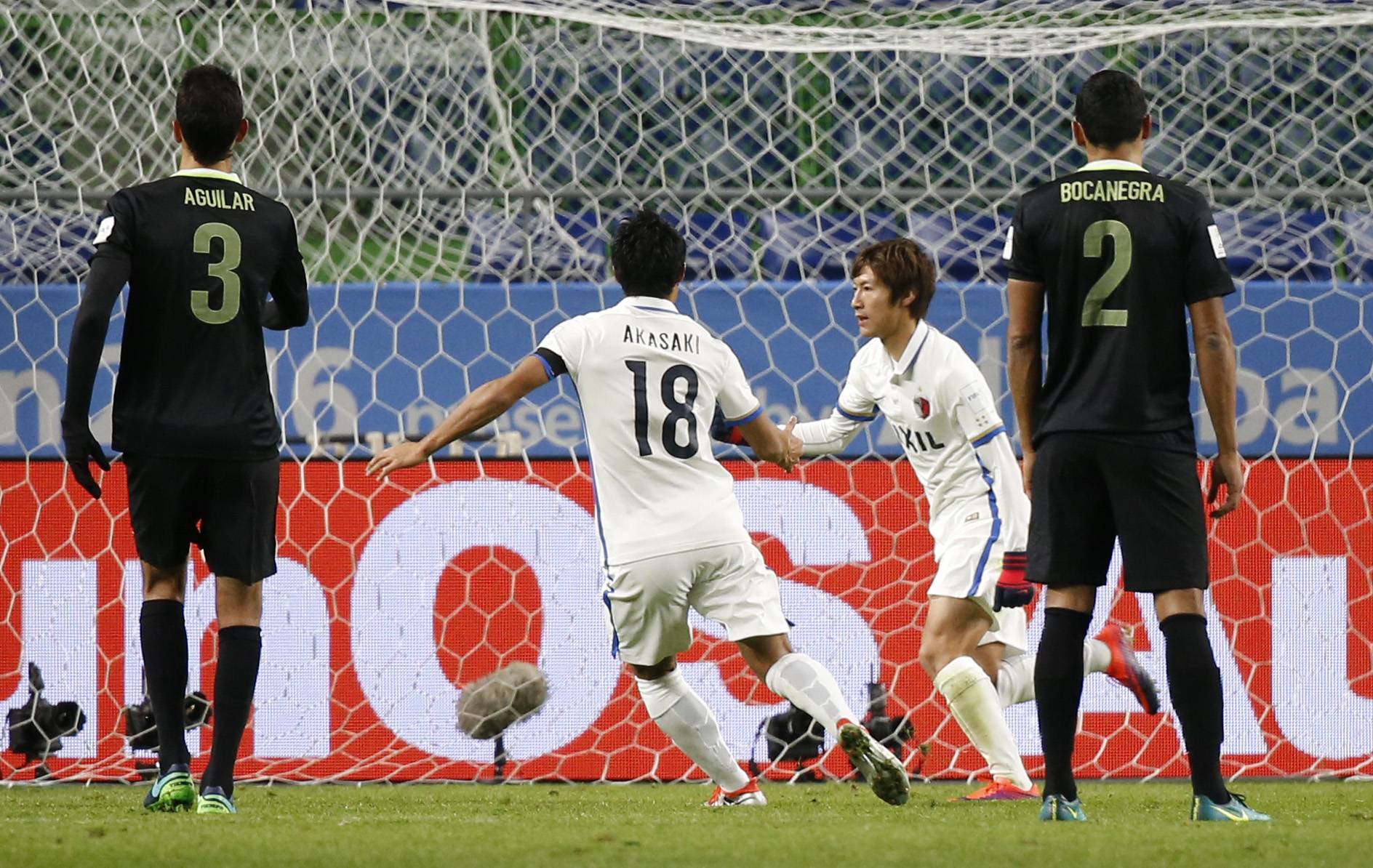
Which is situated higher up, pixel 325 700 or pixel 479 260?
pixel 479 260

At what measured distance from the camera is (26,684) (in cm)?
546

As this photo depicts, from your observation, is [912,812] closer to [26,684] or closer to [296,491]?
[296,491]

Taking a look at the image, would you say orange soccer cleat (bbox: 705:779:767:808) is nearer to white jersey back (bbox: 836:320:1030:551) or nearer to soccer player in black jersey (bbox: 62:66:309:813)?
white jersey back (bbox: 836:320:1030:551)

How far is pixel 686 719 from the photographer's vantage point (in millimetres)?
4246

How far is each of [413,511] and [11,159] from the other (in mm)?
1879

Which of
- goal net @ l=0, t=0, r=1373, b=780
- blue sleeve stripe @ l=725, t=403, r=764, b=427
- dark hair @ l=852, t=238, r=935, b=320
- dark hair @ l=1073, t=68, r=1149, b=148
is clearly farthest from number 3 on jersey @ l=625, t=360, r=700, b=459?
goal net @ l=0, t=0, r=1373, b=780

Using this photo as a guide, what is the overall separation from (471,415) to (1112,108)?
151 cm

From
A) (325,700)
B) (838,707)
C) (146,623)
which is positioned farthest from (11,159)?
(838,707)

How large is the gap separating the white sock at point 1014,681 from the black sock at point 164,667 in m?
2.26

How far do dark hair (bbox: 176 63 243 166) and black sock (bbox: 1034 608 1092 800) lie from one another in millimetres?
2046

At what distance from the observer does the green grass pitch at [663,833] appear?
2.90 meters

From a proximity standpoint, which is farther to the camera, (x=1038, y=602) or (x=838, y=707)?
(x=1038, y=602)

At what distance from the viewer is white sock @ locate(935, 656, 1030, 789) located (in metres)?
4.67

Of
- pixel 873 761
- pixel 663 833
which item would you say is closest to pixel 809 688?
pixel 873 761
